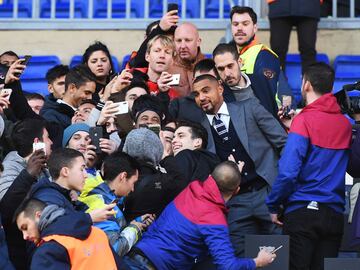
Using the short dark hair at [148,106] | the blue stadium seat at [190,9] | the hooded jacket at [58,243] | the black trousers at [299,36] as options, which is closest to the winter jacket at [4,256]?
the hooded jacket at [58,243]

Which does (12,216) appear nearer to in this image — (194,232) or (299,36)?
(194,232)

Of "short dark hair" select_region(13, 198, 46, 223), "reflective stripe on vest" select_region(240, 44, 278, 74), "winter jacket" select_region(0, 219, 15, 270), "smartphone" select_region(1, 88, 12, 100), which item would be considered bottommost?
"winter jacket" select_region(0, 219, 15, 270)

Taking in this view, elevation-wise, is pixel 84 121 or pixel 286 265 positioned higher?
pixel 84 121

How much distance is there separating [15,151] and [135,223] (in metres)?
1.16

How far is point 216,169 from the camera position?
432 inches

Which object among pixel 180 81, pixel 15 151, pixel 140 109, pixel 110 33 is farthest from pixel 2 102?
pixel 110 33

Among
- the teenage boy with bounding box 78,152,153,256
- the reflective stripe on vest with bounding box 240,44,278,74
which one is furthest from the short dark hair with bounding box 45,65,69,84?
the teenage boy with bounding box 78,152,153,256

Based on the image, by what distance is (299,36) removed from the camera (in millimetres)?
15383

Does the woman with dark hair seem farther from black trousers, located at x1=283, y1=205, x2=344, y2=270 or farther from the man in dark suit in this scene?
black trousers, located at x1=283, y1=205, x2=344, y2=270

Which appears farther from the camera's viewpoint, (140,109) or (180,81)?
(180,81)

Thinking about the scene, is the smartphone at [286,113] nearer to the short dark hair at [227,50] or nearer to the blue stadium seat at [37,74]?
the short dark hair at [227,50]

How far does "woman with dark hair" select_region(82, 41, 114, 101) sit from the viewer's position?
14133 mm

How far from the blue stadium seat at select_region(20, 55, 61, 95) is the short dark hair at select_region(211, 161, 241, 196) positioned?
17.4 feet

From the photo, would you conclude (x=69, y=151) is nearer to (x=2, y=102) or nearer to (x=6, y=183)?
(x=6, y=183)
